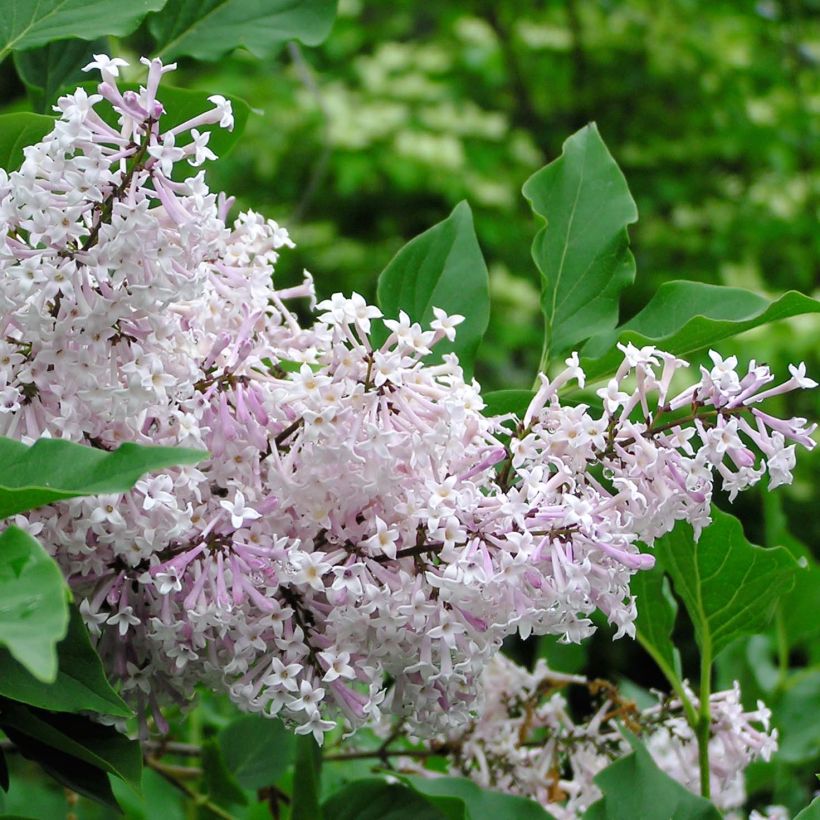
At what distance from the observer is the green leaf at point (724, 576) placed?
28.7 inches

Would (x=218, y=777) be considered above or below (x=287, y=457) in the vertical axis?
below

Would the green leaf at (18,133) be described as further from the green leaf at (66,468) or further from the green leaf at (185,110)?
the green leaf at (66,468)

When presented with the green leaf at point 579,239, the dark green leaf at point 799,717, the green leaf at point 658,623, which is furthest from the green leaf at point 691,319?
the dark green leaf at point 799,717

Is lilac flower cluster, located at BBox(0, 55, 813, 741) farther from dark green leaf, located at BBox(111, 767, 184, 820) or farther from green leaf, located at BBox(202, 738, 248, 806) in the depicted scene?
dark green leaf, located at BBox(111, 767, 184, 820)

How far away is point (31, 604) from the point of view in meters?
0.41

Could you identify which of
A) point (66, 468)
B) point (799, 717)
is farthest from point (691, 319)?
point (799, 717)

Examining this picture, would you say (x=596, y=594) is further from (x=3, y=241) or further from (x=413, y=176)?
(x=413, y=176)

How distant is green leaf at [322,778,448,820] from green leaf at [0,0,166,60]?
490 mm

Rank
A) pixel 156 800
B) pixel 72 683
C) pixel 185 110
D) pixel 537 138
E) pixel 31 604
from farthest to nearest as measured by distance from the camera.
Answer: pixel 537 138 → pixel 156 800 → pixel 185 110 → pixel 72 683 → pixel 31 604

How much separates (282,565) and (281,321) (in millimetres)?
155

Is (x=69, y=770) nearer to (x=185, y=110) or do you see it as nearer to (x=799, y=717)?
(x=185, y=110)

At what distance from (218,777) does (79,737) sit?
252mm

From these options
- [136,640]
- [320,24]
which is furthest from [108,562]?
[320,24]

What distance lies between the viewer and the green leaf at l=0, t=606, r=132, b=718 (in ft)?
1.75
